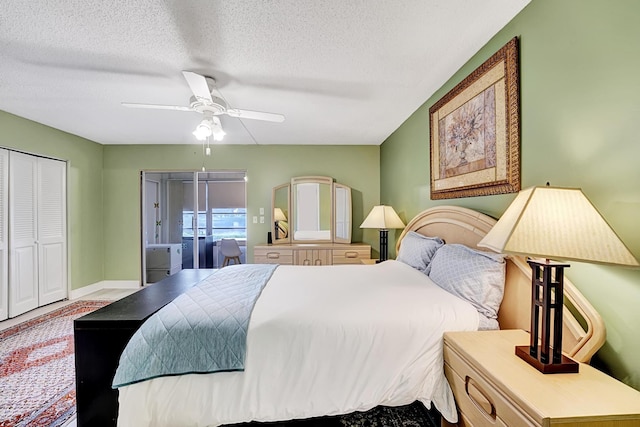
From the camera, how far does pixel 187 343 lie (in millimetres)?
1373

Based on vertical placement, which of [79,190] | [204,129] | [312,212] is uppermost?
[204,129]

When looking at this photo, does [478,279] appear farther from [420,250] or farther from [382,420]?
[382,420]

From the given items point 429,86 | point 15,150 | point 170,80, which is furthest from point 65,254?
point 429,86

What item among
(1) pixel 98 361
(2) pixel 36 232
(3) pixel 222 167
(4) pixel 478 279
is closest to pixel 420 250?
(4) pixel 478 279

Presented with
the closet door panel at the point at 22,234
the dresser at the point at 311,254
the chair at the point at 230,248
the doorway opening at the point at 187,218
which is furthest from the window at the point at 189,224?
the closet door panel at the point at 22,234

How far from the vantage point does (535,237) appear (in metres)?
1.04

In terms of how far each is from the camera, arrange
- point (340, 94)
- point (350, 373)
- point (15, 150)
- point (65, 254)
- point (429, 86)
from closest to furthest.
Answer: point (350, 373) → point (429, 86) → point (340, 94) → point (15, 150) → point (65, 254)

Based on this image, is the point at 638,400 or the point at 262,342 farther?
the point at 262,342

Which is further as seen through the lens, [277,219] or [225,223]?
[225,223]

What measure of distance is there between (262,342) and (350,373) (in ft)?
1.51

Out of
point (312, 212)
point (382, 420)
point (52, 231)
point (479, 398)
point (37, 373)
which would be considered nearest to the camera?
point (479, 398)

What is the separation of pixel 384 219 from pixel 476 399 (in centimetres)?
244

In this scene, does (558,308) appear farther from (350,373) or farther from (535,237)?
(350,373)

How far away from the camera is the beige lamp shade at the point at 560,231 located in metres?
0.96
